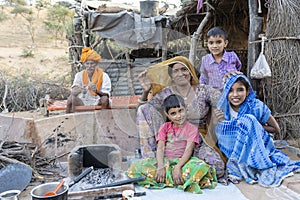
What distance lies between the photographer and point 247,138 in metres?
2.77

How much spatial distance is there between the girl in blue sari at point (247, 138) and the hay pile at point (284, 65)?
1.07 metres

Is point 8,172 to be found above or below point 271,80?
below

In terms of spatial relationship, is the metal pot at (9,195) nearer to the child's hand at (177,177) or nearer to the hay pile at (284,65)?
the child's hand at (177,177)

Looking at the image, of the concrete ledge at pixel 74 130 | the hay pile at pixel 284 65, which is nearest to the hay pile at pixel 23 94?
the concrete ledge at pixel 74 130

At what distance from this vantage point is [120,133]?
3631mm

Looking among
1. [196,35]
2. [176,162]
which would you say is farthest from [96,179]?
[196,35]

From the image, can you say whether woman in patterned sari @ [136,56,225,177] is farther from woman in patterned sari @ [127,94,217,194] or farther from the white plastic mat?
the white plastic mat

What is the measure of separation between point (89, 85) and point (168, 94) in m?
1.47

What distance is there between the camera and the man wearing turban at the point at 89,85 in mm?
4051

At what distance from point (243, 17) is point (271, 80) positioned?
3278 millimetres

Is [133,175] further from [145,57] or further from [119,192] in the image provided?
[145,57]

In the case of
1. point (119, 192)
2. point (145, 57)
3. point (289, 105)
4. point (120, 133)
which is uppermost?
point (145, 57)

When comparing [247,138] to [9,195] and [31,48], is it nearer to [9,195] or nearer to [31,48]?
[9,195]

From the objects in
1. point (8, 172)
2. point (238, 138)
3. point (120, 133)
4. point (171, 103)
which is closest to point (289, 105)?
point (238, 138)
